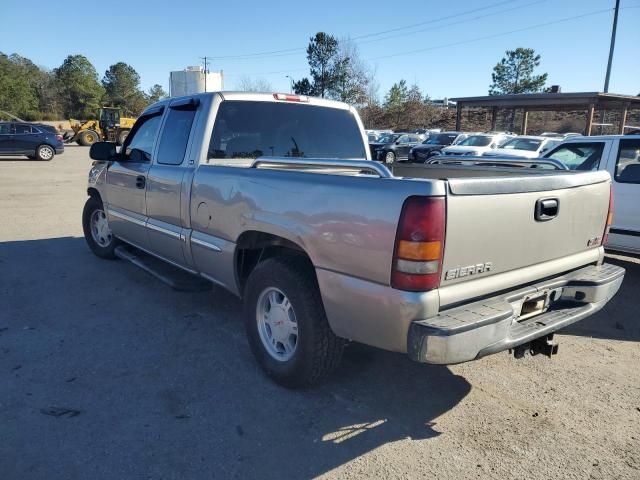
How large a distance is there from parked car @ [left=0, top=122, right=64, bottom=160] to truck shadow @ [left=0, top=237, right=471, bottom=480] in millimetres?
20805

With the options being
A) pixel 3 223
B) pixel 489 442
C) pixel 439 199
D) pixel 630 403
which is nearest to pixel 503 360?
pixel 630 403

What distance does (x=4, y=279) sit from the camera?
5531mm

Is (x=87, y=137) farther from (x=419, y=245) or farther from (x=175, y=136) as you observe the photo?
(x=419, y=245)

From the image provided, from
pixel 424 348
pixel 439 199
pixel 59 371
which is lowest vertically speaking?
pixel 59 371

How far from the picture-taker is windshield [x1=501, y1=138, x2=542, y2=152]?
1817 centimetres

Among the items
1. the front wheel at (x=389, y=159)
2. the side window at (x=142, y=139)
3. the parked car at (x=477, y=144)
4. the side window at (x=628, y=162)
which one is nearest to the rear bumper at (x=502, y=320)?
the front wheel at (x=389, y=159)

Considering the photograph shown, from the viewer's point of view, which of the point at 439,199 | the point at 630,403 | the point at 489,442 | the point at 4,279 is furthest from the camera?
the point at 4,279

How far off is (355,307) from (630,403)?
208 centimetres

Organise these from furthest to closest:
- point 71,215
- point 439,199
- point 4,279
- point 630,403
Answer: point 71,215 < point 4,279 < point 630,403 < point 439,199

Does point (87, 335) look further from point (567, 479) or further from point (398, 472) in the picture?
point (567, 479)

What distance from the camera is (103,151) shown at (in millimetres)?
5305

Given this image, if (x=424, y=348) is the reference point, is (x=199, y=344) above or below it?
below

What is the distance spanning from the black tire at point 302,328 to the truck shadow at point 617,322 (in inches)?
99.4

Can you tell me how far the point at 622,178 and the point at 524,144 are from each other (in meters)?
13.4
